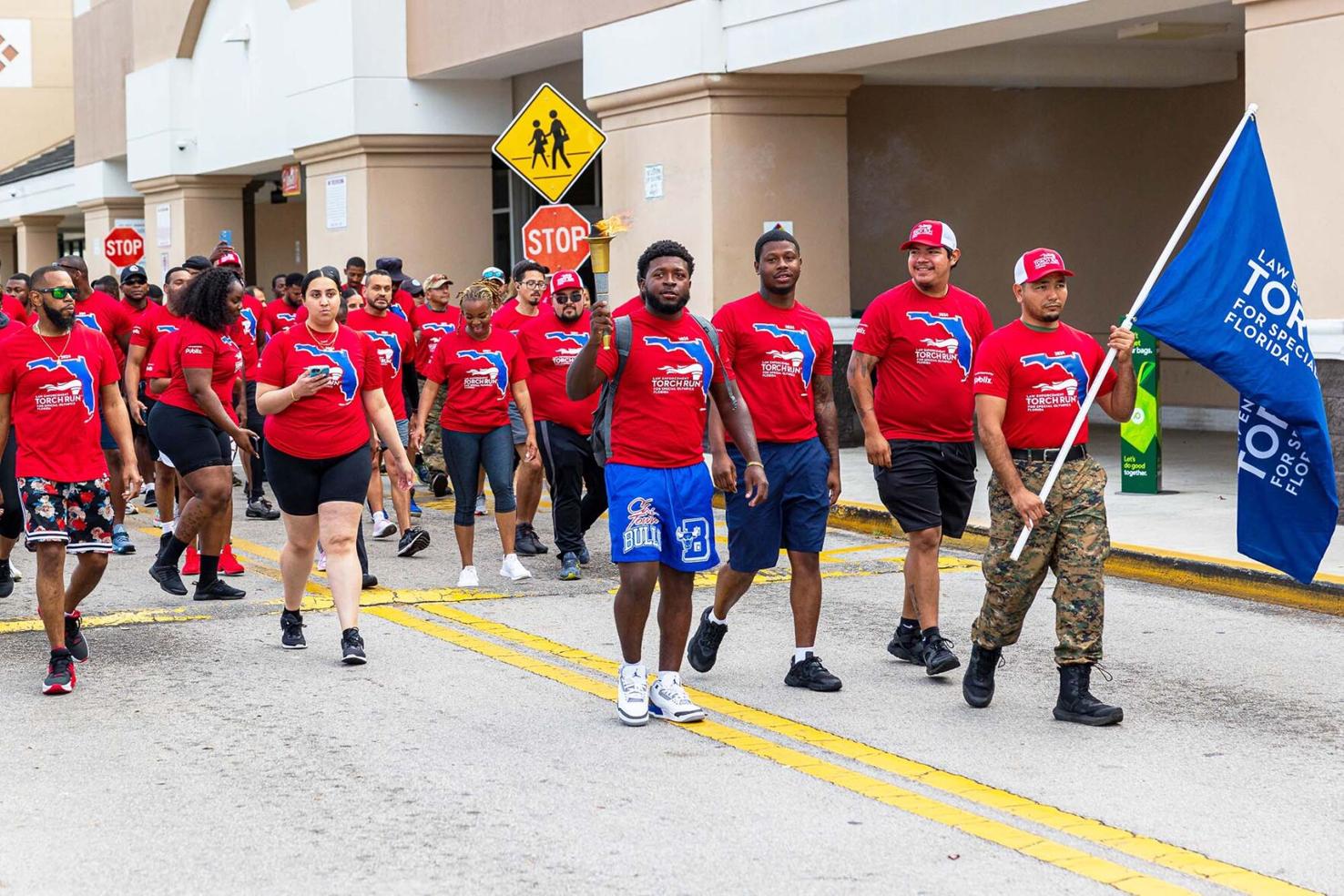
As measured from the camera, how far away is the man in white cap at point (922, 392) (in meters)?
8.15

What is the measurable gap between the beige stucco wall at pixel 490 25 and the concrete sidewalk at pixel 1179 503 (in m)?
5.35

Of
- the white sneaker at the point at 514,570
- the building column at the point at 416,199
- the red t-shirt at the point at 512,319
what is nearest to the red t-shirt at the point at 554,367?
the red t-shirt at the point at 512,319

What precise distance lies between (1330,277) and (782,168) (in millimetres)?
6534

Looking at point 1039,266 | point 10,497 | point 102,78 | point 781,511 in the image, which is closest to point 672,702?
point 781,511

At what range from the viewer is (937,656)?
26.0 ft

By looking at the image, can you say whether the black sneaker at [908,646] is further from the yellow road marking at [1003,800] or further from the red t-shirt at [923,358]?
the yellow road marking at [1003,800]

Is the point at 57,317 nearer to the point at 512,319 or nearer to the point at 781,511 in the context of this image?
the point at 781,511

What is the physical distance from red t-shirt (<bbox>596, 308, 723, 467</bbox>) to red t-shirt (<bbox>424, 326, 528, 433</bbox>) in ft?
13.0

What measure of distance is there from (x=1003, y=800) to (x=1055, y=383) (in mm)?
1856

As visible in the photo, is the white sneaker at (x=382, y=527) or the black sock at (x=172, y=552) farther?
the white sneaker at (x=382, y=527)

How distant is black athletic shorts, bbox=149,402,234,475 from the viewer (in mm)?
10336

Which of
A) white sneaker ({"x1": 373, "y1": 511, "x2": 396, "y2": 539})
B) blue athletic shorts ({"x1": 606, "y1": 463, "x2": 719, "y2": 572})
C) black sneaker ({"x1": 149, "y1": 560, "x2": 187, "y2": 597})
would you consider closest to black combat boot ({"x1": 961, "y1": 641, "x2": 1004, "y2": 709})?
blue athletic shorts ({"x1": 606, "y1": 463, "x2": 719, "y2": 572})

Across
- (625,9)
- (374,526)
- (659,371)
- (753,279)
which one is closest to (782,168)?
(753,279)

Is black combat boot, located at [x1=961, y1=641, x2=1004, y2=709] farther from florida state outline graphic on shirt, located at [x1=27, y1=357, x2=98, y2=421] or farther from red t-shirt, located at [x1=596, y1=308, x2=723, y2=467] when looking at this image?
florida state outline graphic on shirt, located at [x1=27, y1=357, x2=98, y2=421]
